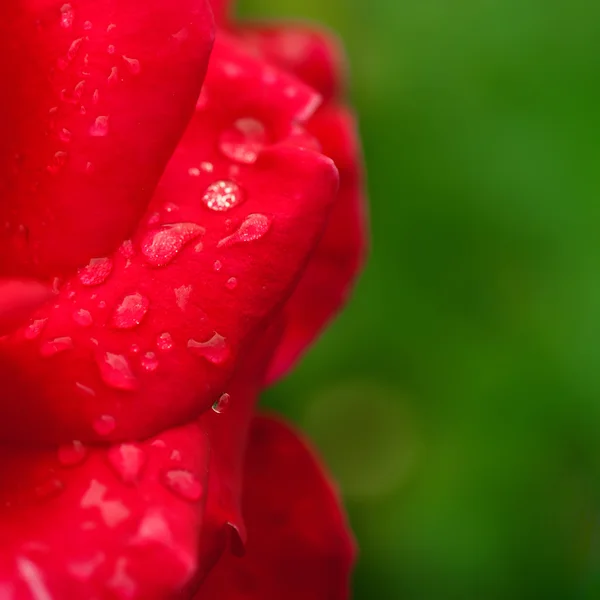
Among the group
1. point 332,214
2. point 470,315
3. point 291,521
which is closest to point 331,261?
point 332,214

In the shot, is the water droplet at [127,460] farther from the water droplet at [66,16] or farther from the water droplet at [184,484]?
the water droplet at [66,16]

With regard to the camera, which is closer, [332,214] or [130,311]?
[130,311]

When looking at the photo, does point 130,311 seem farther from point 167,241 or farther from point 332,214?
point 332,214

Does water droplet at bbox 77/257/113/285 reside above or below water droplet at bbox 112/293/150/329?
above

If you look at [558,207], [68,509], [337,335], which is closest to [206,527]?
[68,509]

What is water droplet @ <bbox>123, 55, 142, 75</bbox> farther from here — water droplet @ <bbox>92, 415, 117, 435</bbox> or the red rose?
water droplet @ <bbox>92, 415, 117, 435</bbox>

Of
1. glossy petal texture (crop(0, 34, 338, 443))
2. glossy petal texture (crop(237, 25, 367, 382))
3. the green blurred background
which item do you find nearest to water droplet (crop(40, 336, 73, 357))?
glossy petal texture (crop(0, 34, 338, 443))
